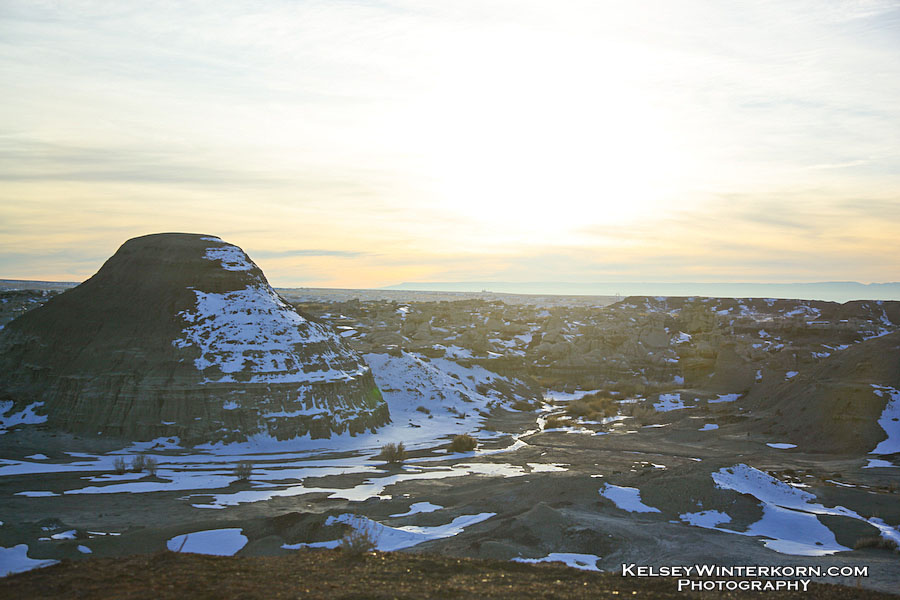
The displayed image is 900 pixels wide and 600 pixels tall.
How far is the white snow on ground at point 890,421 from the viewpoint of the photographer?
3198 cm

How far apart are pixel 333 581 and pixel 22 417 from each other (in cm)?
3084

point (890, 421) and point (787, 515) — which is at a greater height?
point (890, 421)

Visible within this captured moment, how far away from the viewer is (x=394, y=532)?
663 inches

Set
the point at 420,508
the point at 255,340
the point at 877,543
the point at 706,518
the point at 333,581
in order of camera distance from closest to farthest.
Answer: the point at 333,581
the point at 877,543
the point at 706,518
the point at 420,508
the point at 255,340

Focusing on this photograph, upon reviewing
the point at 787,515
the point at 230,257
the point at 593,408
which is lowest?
the point at 593,408

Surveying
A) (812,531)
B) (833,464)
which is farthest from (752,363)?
(812,531)

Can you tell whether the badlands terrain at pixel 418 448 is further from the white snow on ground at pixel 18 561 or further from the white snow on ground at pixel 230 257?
the white snow on ground at pixel 230 257

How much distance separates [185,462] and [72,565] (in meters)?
20.1

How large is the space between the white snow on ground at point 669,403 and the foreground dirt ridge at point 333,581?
40.9 m

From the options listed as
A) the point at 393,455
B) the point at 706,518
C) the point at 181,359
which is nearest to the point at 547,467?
the point at 393,455

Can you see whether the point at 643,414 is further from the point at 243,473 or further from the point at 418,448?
the point at 243,473

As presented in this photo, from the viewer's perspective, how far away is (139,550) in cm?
1580

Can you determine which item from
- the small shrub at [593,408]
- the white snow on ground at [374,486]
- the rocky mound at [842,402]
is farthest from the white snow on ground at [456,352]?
the white snow on ground at [374,486]

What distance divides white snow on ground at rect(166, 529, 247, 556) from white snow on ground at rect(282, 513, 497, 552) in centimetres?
138
